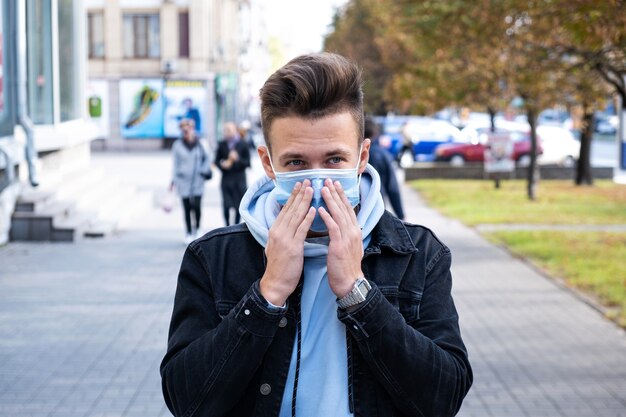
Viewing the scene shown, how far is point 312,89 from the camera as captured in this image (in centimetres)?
247

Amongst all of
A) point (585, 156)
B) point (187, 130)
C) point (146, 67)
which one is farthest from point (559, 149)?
point (187, 130)

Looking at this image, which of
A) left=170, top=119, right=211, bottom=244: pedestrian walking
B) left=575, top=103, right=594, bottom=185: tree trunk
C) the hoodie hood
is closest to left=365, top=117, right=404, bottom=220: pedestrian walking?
left=170, top=119, right=211, bottom=244: pedestrian walking

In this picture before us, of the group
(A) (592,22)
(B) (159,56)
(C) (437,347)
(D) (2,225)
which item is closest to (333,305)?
(C) (437,347)

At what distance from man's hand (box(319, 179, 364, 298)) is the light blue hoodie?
106mm

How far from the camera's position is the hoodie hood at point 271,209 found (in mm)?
2553

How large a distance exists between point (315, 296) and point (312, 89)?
498 millimetres

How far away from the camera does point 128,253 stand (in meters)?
14.4

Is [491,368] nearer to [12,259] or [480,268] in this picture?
[480,268]

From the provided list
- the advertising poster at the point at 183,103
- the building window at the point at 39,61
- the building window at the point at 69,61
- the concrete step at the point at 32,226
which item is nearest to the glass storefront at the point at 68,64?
the building window at the point at 69,61

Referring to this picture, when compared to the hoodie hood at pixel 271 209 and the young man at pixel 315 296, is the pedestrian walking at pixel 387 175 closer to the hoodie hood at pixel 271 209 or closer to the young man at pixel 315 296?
the hoodie hood at pixel 271 209

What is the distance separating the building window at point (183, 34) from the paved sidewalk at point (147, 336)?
121 feet

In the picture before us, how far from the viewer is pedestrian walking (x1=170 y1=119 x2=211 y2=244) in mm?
14898

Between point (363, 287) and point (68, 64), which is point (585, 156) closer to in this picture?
point (68, 64)

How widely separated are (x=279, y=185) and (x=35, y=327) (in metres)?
7.13
